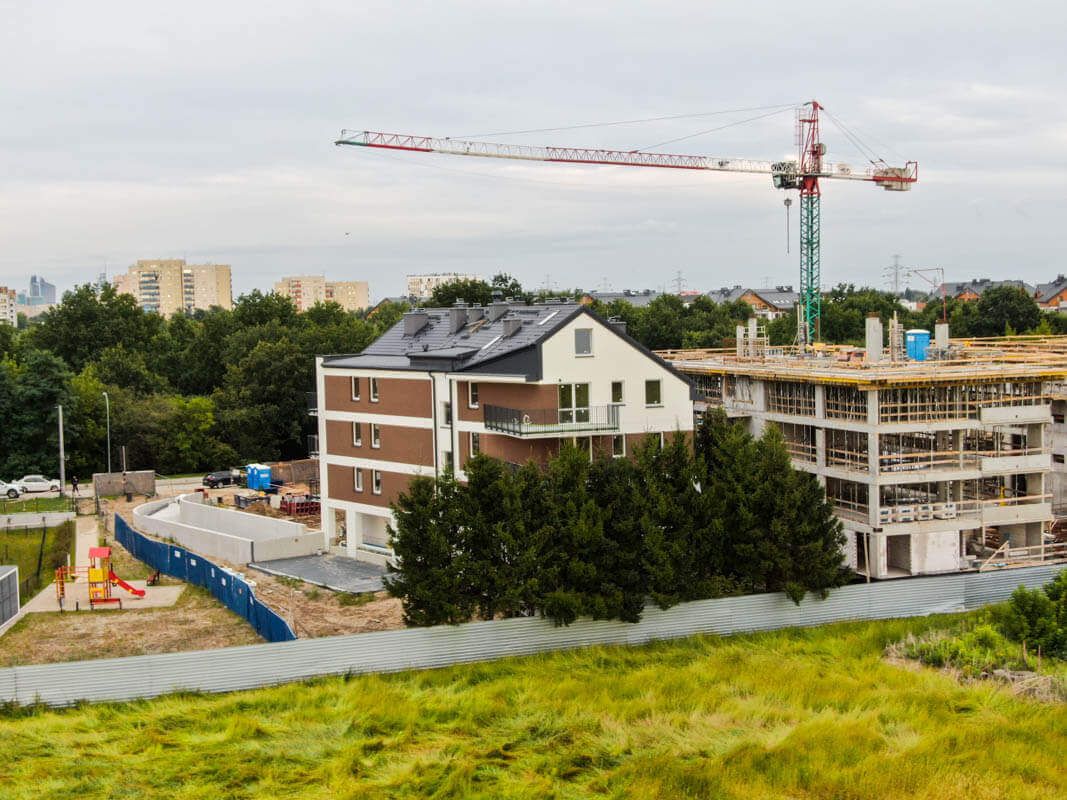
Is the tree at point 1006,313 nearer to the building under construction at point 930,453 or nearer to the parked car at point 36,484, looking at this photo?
the building under construction at point 930,453

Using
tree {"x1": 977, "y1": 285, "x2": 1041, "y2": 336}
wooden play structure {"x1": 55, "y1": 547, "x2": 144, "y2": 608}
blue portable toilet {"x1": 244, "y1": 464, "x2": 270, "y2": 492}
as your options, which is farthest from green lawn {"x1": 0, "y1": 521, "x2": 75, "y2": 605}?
tree {"x1": 977, "y1": 285, "x2": 1041, "y2": 336}

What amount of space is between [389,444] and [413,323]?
582cm

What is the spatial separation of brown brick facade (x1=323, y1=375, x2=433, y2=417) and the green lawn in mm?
12321

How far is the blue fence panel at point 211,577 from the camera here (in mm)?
31031

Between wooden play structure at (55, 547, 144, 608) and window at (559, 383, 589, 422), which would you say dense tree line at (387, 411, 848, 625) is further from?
wooden play structure at (55, 547, 144, 608)

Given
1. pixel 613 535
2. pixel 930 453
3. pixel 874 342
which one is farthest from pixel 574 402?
pixel 874 342

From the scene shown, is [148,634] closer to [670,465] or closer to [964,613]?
[670,465]

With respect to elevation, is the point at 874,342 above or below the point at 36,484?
above

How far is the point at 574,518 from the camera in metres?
29.6

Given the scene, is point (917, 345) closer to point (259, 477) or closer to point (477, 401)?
point (477, 401)

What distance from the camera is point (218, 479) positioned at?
6288 cm

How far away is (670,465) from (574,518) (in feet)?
11.9

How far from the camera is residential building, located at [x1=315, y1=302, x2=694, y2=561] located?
36.9m

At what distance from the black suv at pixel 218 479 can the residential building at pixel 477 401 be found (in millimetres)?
20142
